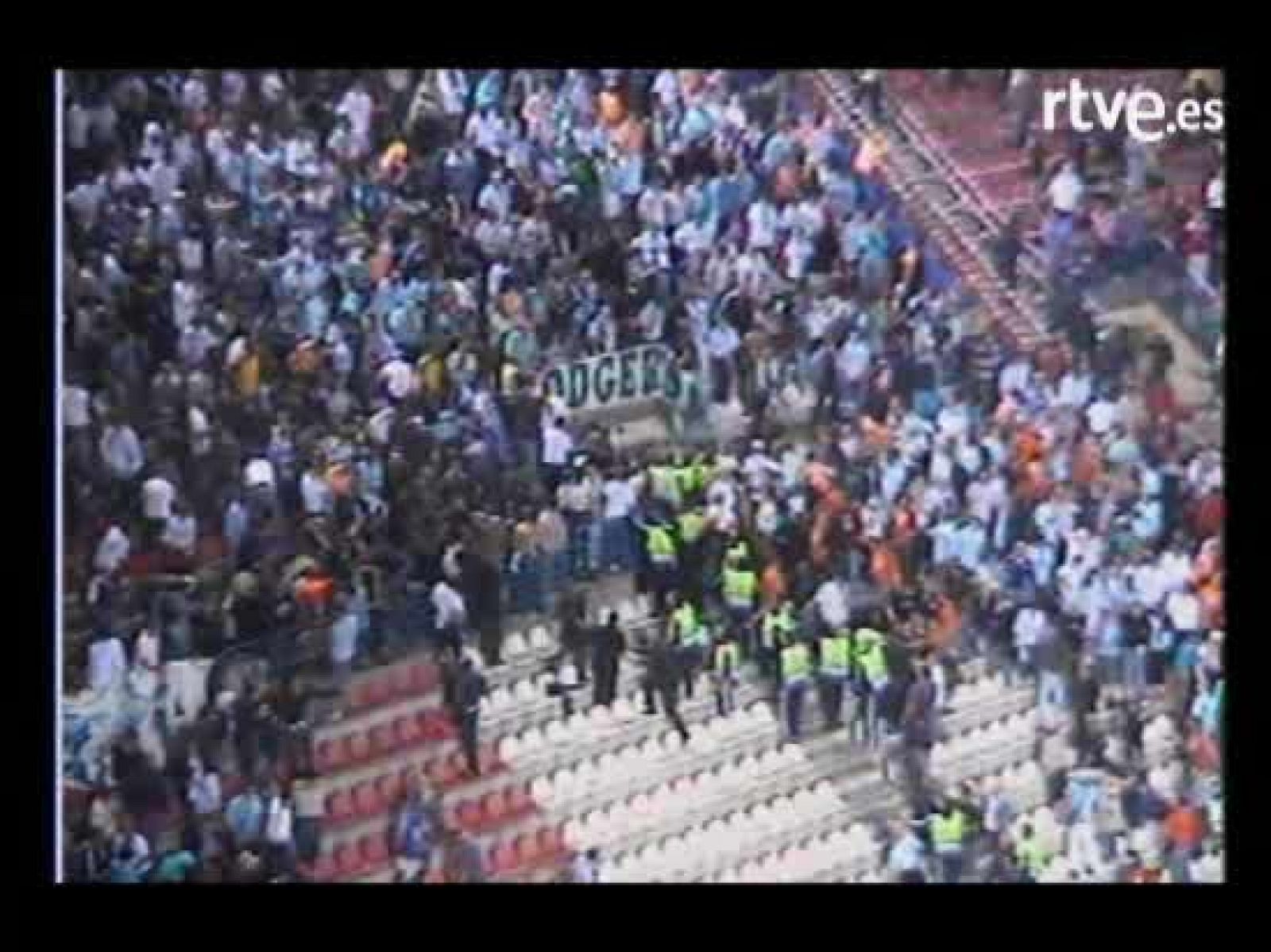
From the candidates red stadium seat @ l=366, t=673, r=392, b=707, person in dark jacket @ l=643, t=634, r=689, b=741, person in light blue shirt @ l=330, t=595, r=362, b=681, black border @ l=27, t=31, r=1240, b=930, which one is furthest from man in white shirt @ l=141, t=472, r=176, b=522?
person in dark jacket @ l=643, t=634, r=689, b=741

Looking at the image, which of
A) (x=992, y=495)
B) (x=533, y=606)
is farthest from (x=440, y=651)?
(x=992, y=495)

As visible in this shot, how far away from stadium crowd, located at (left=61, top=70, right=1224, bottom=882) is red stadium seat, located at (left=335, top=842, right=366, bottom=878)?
0.22ft

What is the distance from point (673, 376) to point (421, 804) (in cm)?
96

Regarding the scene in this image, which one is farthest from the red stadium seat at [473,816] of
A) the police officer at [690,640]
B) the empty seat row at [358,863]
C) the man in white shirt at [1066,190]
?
the man in white shirt at [1066,190]

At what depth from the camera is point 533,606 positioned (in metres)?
10.5

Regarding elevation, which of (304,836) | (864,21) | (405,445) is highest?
(864,21)

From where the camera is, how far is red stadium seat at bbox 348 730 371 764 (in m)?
10.4

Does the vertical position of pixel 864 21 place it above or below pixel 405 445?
above

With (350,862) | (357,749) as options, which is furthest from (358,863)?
(357,749)

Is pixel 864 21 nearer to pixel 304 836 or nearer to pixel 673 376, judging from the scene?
pixel 673 376

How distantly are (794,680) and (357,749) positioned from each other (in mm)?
860

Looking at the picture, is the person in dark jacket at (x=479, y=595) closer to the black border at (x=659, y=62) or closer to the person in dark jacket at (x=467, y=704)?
the person in dark jacket at (x=467, y=704)

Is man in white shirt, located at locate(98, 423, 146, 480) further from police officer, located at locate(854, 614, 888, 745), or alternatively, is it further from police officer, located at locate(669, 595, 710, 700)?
police officer, located at locate(854, 614, 888, 745)
